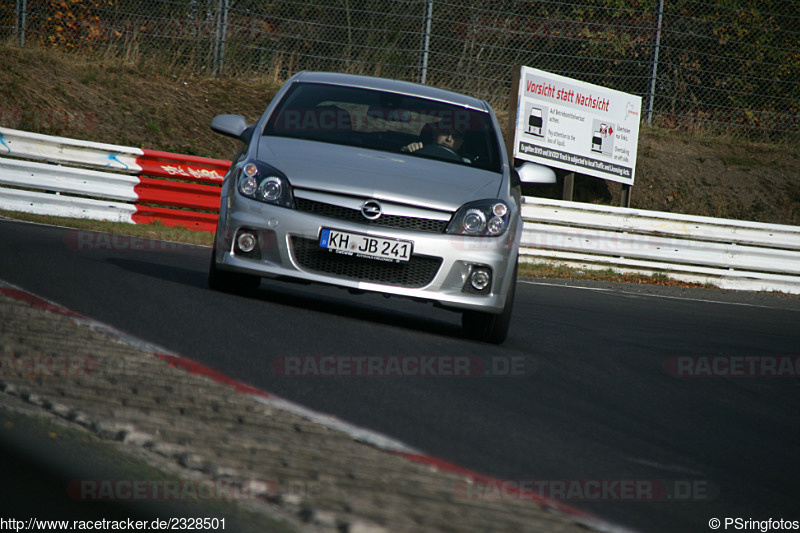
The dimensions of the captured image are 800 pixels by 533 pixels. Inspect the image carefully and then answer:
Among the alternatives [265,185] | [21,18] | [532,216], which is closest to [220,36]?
[21,18]

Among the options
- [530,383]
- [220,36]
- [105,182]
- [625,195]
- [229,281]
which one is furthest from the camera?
[625,195]

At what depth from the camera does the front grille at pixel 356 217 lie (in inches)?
257

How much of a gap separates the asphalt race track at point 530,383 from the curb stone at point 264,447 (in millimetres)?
307

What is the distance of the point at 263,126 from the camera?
7398 millimetres

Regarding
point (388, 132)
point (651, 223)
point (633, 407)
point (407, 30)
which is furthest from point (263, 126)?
point (407, 30)

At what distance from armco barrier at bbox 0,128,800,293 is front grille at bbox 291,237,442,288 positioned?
8878 mm

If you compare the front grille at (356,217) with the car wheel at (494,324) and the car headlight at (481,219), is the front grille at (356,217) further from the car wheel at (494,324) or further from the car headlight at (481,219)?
the car wheel at (494,324)

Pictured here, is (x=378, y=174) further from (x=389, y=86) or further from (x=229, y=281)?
(x=389, y=86)

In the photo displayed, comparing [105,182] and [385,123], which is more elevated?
[385,123]

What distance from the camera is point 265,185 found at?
6.66 meters

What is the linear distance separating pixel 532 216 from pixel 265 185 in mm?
9936

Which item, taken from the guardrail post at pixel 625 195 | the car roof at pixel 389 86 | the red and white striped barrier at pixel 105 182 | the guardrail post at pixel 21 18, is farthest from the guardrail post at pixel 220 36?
the car roof at pixel 389 86

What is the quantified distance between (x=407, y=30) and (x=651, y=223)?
6.33 metres

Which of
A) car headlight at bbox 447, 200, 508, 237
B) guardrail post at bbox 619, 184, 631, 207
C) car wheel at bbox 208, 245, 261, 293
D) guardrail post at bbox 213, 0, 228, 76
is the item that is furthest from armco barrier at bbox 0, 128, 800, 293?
car headlight at bbox 447, 200, 508, 237
